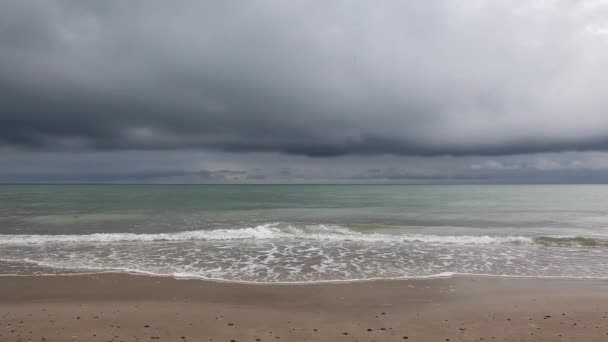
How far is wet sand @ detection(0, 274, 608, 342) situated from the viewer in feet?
23.7

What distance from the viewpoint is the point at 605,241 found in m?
21.2

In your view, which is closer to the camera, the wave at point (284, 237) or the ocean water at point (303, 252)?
the ocean water at point (303, 252)

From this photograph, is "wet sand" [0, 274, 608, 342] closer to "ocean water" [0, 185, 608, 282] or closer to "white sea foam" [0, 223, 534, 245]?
"ocean water" [0, 185, 608, 282]

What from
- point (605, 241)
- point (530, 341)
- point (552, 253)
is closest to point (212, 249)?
point (530, 341)

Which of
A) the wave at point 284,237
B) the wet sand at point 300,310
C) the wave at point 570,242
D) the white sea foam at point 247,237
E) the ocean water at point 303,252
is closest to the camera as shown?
the wet sand at point 300,310

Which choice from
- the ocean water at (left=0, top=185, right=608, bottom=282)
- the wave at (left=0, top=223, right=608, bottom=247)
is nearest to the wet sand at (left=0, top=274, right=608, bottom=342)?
the ocean water at (left=0, top=185, right=608, bottom=282)

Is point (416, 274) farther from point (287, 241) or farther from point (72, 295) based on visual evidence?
point (72, 295)

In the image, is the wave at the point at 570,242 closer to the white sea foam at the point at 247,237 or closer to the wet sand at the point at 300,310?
the white sea foam at the point at 247,237

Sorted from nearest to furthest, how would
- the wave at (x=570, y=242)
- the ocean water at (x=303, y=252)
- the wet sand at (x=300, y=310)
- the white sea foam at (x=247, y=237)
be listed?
the wet sand at (x=300, y=310) → the ocean water at (x=303, y=252) → the wave at (x=570, y=242) → the white sea foam at (x=247, y=237)

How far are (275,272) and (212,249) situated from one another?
646 cm

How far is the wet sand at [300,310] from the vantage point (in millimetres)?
7230

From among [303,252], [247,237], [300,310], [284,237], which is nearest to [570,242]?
[303,252]

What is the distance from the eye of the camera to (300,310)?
8820mm

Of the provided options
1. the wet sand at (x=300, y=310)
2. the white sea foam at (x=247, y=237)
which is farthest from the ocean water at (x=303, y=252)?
the wet sand at (x=300, y=310)
